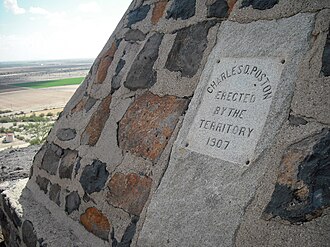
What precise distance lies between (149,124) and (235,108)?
55 centimetres

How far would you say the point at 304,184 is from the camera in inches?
42.3

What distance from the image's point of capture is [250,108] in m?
1.31

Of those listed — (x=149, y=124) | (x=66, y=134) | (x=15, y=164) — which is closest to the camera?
(x=149, y=124)

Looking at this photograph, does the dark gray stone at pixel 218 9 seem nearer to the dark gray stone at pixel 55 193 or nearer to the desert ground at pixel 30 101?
the dark gray stone at pixel 55 193

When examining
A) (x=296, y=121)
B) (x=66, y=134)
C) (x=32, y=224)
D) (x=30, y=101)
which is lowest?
(x=30, y=101)

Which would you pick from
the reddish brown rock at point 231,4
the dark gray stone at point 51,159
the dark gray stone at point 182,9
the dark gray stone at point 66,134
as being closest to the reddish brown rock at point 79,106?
the dark gray stone at point 66,134

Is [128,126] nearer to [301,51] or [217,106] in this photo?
[217,106]

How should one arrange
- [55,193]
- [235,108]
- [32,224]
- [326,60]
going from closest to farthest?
1. [326,60]
2. [235,108]
3. [32,224]
4. [55,193]

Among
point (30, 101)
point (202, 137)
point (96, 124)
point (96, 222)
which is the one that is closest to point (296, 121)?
point (202, 137)

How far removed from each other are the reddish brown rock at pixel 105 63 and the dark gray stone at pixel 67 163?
0.53 meters

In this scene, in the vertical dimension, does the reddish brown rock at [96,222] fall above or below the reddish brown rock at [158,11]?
below

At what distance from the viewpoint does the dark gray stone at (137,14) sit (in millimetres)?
2201

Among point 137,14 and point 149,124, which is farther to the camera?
point 137,14

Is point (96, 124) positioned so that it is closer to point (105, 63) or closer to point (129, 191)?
point (105, 63)
